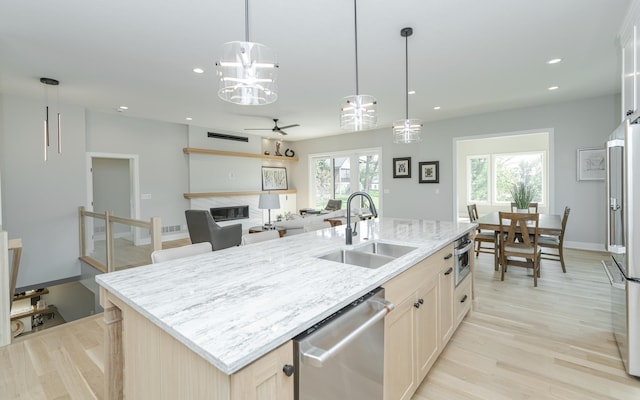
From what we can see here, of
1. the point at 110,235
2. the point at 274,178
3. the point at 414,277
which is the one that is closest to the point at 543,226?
the point at 414,277

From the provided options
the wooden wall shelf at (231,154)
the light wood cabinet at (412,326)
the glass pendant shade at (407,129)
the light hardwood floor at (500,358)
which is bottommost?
the light hardwood floor at (500,358)

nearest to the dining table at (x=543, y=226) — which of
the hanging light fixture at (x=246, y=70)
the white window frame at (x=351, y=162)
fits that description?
the hanging light fixture at (x=246, y=70)

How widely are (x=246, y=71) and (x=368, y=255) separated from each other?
142 cm

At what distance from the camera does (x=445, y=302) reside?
6.87ft

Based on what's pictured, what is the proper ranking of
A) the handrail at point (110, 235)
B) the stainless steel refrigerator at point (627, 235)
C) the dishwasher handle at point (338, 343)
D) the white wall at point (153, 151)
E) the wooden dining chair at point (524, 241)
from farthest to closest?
the white wall at point (153, 151) < the wooden dining chair at point (524, 241) < the handrail at point (110, 235) < the stainless steel refrigerator at point (627, 235) < the dishwasher handle at point (338, 343)

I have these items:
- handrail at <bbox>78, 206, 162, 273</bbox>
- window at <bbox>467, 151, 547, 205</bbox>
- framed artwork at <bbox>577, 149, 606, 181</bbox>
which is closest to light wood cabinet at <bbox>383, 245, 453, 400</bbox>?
handrail at <bbox>78, 206, 162, 273</bbox>

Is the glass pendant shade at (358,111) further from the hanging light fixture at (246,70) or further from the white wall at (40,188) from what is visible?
the white wall at (40,188)

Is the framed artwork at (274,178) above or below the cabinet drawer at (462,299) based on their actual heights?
above

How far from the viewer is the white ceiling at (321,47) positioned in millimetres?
2443

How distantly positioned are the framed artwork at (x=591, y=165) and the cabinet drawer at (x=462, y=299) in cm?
Answer: 425

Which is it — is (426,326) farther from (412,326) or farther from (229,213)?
(229,213)

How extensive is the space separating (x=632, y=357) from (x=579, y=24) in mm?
2817

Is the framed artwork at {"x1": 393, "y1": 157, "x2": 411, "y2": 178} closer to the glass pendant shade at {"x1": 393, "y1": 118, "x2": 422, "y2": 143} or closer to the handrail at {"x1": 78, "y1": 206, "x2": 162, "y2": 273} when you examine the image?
the glass pendant shade at {"x1": 393, "y1": 118, "x2": 422, "y2": 143}

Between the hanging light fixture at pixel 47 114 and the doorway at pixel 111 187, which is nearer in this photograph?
the hanging light fixture at pixel 47 114
